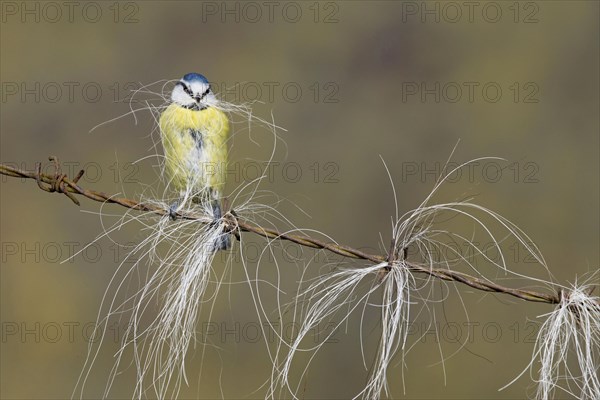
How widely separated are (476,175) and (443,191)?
0.30 meters

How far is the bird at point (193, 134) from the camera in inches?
117

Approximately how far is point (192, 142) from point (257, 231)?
2.72 ft

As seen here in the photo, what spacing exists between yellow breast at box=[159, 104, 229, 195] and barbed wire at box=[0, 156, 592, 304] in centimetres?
51

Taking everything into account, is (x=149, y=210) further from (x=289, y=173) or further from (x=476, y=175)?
(x=476, y=175)

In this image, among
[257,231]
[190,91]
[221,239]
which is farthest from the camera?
[190,91]

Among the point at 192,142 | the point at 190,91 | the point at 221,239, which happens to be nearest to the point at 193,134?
the point at 192,142

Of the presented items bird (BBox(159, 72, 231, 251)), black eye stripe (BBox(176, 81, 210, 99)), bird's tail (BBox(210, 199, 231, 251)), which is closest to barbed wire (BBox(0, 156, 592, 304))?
bird's tail (BBox(210, 199, 231, 251))

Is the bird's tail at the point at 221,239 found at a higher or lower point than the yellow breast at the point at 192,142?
lower

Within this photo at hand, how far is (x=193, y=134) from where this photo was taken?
9.86 feet

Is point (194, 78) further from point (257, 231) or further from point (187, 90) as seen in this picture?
point (257, 231)

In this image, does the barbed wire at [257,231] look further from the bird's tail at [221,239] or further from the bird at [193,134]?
the bird at [193,134]

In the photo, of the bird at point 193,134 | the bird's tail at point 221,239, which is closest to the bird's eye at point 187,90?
the bird at point 193,134

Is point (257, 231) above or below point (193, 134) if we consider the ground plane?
below

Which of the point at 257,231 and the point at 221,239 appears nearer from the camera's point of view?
the point at 257,231
